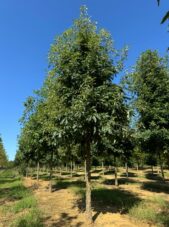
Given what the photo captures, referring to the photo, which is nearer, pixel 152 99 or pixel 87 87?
pixel 87 87

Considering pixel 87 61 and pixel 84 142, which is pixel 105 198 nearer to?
pixel 84 142

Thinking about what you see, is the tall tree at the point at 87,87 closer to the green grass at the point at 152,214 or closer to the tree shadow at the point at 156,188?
the green grass at the point at 152,214

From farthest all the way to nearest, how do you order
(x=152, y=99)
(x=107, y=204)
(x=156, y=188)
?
1. (x=156, y=188)
2. (x=152, y=99)
3. (x=107, y=204)

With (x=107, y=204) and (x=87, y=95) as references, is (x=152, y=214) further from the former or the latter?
(x=87, y=95)

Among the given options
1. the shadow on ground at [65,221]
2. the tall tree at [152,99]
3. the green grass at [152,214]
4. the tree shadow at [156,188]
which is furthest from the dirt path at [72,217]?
the tree shadow at [156,188]

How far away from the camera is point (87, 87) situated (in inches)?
427

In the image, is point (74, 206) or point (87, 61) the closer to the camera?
point (87, 61)

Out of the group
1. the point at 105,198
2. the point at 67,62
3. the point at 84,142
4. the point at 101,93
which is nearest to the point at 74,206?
the point at 105,198

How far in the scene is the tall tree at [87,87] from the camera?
424 inches

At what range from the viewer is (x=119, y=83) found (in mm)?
11961

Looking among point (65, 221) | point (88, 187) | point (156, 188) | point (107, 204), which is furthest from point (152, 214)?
point (156, 188)

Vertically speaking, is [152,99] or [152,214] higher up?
[152,99]

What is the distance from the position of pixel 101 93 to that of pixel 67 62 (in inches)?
87.8

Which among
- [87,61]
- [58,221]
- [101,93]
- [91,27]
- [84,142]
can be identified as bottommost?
[58,221]
